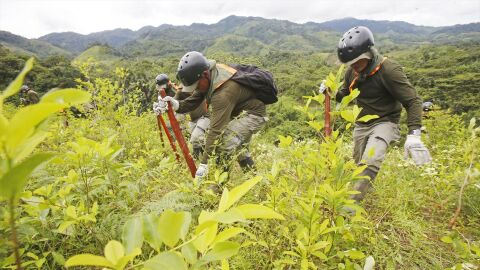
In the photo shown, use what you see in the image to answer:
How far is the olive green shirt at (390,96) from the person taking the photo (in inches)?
155

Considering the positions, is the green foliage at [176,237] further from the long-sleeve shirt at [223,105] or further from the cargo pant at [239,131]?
the cargo pant at [239,131]

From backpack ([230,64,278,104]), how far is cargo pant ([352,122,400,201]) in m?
1.38

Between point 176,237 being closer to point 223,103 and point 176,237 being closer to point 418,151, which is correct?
point 223,103

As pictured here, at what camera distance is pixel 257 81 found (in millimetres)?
4707

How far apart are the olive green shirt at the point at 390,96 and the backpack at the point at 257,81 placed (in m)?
1.23

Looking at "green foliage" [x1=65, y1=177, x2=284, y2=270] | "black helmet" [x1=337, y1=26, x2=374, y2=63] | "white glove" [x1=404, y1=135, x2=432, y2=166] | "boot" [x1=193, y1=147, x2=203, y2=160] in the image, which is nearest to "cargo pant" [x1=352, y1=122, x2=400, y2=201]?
"white glove" [x1=404, y1=135, x2=432, y2=166]

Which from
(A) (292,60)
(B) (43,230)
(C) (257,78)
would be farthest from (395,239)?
(A) (292,60)

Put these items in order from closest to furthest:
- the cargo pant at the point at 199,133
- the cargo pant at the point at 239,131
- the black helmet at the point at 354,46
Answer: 1. the black helmet at the point at 354,46
2. the cargo pant at the point at 239,131
3. the cargo pant at the point at 199,133

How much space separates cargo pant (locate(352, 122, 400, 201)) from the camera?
3708mm

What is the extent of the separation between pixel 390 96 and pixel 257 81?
1813 mm

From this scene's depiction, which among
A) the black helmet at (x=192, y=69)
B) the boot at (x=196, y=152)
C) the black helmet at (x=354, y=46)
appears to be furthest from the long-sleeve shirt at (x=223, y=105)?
the boot at (x=196, y=152)

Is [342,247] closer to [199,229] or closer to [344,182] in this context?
[344,182]

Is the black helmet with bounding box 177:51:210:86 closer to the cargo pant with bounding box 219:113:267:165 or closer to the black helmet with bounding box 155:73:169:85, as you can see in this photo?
the cargo pant with bounding box 219:113:267:165

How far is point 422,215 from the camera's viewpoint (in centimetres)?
383
